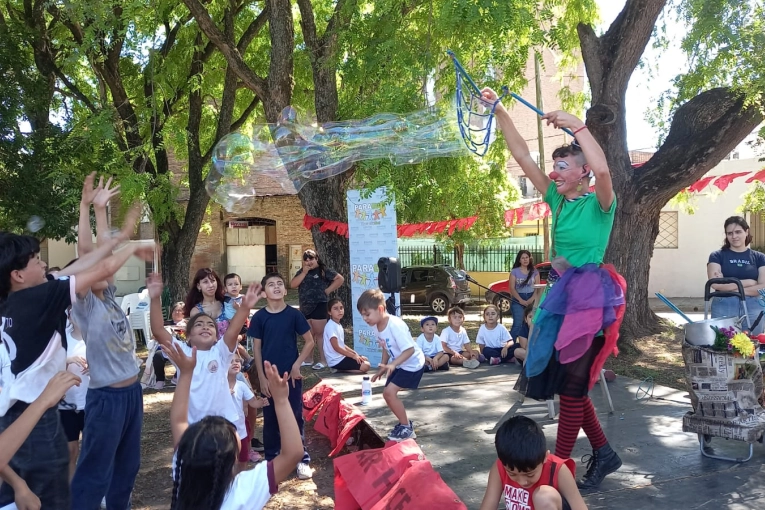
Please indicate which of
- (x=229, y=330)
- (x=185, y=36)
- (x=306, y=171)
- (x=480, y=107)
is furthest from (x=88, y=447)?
(x=185, y=36)

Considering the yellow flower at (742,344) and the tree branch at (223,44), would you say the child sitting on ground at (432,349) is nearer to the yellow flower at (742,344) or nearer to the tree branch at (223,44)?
the yellow flower at (742,344)

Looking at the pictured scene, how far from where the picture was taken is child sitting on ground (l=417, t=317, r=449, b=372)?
28.1 ft

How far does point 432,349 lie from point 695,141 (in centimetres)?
455

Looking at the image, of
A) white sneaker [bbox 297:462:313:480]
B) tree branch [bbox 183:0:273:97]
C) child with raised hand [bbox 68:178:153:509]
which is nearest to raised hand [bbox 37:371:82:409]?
child with raised hand [bbox 68:178:153:509]

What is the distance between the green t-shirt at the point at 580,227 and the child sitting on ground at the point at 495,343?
5262 millimetres

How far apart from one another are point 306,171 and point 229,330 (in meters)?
3.25

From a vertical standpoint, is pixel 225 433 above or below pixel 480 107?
below

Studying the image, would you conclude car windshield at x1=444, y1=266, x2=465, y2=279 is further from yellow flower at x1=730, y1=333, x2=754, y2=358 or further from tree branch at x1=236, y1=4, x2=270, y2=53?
yellow flower at x1=730, y1=333, x2=754, y2=358

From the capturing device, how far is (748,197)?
13.0 meters

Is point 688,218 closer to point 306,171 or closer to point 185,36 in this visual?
point 185,36

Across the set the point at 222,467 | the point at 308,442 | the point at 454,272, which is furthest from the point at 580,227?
the point at 454,272

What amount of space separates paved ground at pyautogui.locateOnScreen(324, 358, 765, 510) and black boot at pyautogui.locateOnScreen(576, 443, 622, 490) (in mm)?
72

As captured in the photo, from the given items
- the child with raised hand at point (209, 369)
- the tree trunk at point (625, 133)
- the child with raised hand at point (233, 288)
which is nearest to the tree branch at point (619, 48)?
the tree trunk at point (625, 133)

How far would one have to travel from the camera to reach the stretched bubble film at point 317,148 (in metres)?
6.74
